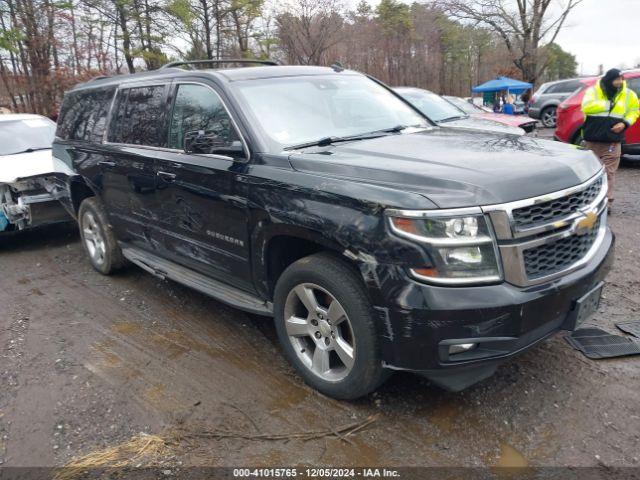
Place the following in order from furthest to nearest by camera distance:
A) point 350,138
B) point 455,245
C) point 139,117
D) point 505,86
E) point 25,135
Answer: point 505,86 → point 25,135 → point 139,117 → point 350,138 → point 455,245

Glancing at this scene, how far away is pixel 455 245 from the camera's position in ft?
8.02

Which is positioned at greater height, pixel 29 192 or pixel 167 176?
pixel 167 176

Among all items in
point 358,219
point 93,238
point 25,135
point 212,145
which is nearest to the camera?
point 358,219

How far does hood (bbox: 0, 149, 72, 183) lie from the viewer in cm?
638

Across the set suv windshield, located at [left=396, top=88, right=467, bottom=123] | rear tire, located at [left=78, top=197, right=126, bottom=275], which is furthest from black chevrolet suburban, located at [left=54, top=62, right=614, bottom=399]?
suv windshield, located at [left=396, top=88, right=467, bottom=123]

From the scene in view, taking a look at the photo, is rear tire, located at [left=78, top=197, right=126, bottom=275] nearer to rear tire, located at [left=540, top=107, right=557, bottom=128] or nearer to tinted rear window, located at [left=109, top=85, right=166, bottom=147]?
tinted rear window, located at [left=109, top=85, right=166, bottom=147]

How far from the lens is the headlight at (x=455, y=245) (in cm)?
245

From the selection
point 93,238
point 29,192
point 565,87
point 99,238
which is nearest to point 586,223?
point 99,238

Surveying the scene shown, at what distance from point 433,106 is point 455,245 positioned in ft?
21.9

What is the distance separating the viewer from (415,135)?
3688mm

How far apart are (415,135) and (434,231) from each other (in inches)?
55.7

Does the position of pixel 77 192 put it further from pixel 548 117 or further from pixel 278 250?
pixel 548 117

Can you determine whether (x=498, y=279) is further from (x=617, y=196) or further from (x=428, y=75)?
(x=428, y=75)

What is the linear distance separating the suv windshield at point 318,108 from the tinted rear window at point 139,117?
93 centimetres
